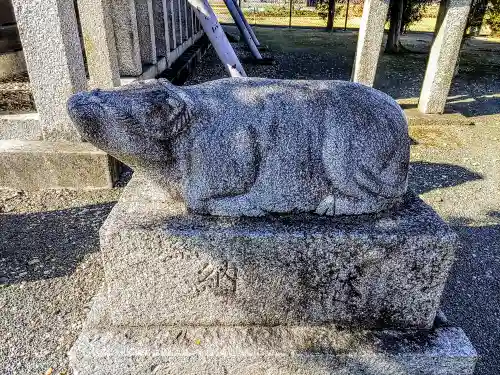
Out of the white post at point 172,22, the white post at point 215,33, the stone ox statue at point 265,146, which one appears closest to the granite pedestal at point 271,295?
the stone ox statue at point 265,146

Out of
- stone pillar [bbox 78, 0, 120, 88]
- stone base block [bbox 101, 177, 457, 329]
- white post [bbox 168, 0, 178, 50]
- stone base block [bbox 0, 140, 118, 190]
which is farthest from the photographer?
white post [bbox 168, 0, 178, 50]

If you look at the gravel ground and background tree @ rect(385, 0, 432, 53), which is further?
background tree @ rect(385, 0, 432, 53)

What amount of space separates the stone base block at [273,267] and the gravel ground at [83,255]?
0.79m

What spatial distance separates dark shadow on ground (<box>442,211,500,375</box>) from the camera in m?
2.58

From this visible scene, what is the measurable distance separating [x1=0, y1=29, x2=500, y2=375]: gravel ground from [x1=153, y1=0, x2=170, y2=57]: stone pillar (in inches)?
206

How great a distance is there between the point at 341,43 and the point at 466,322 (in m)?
15.2

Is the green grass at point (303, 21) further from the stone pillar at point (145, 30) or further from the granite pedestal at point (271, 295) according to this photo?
the granite pedestal at point (271, 295)

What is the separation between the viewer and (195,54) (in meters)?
11.7

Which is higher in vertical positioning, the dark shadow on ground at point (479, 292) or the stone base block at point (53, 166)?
the stone base block at point (53, 166)

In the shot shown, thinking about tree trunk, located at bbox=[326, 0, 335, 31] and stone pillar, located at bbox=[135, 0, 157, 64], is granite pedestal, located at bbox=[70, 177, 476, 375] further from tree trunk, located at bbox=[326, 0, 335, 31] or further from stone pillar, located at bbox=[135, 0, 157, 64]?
tree trunk, located at bbox=[326, 0, 335, 31]

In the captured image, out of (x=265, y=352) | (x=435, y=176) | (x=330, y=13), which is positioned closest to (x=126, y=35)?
(x=435, y=176)

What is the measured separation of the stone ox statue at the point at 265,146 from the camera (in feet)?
6.19

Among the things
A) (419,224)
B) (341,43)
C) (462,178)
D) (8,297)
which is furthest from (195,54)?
(419,224)

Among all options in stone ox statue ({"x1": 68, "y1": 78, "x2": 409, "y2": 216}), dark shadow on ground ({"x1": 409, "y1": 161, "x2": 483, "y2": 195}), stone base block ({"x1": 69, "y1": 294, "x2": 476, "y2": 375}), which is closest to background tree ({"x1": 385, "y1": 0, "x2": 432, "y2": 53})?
dark shadow on ground ({"x1": 409, "y1": 161, "x2": 483, "y2": 195})
